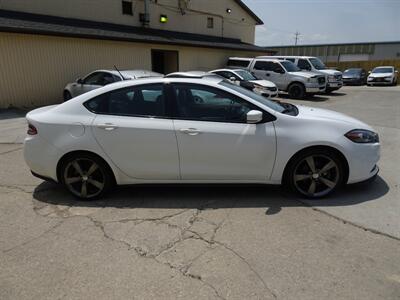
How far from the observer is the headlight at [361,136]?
3941 millimetres

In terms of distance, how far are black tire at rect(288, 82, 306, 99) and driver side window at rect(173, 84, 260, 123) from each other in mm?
13129

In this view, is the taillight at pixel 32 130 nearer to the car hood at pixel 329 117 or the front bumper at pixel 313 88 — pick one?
the car hood at pixel 329 117

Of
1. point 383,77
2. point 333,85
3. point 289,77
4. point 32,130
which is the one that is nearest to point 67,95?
point 32,130

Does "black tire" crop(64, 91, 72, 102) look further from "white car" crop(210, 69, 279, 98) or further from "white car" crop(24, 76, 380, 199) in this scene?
"white car" crop(24, 76, 380, 199)

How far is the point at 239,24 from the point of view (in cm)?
2842

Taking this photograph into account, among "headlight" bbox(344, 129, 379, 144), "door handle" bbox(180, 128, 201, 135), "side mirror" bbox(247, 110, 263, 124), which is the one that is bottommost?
"headlight" bbox(344, 129, 379, 144)

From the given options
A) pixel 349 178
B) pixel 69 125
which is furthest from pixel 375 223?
pixel 69 125

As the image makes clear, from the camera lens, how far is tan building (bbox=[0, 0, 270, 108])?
12.0 meters

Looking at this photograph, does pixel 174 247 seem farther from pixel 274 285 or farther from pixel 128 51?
pixel 128 51

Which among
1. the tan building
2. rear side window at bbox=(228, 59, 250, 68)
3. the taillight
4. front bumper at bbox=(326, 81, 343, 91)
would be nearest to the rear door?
the taillight

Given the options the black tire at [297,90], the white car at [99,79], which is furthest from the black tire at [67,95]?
the black tire at [297,90]

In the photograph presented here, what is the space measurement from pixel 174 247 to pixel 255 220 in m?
1.01

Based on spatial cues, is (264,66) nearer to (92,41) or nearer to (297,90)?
(297,90)

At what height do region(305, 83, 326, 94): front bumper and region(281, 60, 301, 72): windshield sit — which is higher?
region(281, 60, 301, 72): windshield
